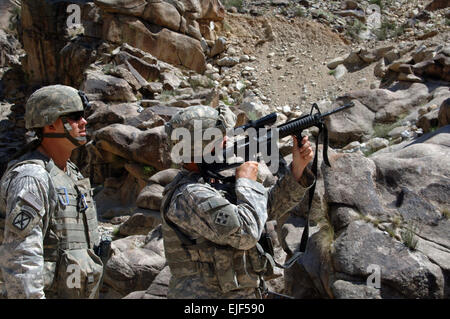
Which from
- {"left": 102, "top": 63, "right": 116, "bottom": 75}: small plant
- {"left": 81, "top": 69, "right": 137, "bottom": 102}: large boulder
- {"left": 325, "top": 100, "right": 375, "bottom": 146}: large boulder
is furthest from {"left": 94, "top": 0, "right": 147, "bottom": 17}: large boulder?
{"left": 325, "top": 100, "right": 375, "bottom": 146}: large boulder

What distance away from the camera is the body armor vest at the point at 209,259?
8.07ft

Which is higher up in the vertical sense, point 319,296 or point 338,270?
point 338,270

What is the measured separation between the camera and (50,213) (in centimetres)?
241

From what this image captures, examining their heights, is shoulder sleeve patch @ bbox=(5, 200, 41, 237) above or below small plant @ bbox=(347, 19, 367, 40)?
above

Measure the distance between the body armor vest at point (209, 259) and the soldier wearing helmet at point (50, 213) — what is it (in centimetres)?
49

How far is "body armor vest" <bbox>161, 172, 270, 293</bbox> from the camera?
246 cm

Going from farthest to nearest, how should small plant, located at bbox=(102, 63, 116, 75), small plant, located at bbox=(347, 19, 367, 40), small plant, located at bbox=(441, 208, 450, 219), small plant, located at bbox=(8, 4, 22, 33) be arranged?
1. small plant, located at bbox=(8, 4, 22, 33)
2. small plant, located at bbox=(347, 19, 367, 40)
3. small plant, located at bbox=(102, 63, 116, 75)
4. small plant, located at bbox=(441, 208, 450, 219)

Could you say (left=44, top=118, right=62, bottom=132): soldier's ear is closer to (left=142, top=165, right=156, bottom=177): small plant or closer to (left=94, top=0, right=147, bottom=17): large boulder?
(left=142, top=165, right=156, bottom=177): small plant

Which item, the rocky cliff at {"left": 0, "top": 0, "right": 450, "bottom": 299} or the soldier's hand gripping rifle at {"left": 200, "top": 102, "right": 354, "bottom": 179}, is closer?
the soldier's hand gripping rifle at {"left": 200, "top": 102, "right": 354, "bottom": 179}

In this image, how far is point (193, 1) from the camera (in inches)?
649
